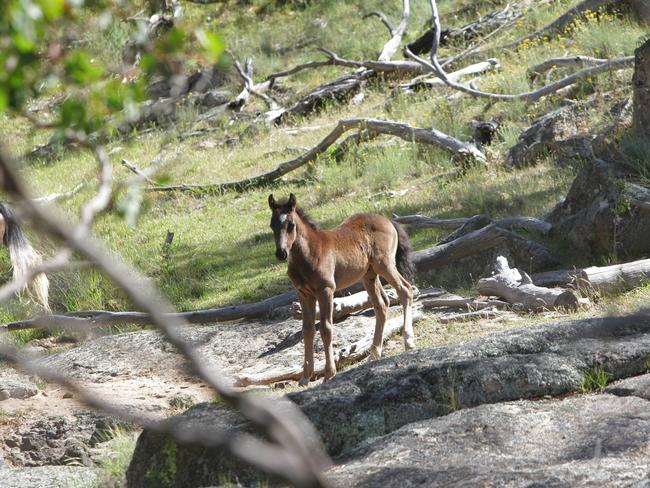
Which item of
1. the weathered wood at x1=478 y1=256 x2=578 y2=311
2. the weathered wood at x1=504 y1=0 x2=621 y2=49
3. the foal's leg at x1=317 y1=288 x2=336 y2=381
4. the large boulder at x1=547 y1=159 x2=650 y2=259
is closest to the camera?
the foal's leg at x1=317 y1=288 x2=336 y2=381

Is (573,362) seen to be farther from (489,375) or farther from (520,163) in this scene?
(520,163)

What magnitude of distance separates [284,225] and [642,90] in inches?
238

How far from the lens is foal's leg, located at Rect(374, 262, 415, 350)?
35.6 ft

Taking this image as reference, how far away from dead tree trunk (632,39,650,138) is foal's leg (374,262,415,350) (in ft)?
13.9

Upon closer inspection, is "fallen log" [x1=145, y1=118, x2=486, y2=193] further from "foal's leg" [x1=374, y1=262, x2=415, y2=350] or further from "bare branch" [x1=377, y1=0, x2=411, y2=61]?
"foal's leg" [x1=374, y1=262, x2=415, y2=350]

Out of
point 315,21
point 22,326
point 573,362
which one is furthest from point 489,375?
point 315,21

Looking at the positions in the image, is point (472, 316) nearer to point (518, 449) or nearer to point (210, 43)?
point (518, 449)

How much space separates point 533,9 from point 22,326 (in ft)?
49.5

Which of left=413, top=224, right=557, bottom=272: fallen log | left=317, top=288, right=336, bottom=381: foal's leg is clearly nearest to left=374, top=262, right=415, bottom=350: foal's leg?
left=317, top=288, right=336, bottom=381: foal's leg

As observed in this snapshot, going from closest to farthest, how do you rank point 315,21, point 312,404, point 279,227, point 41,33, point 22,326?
point 41,33 → point 312,404 → point 279,227 → point 22,326 → point 315,21

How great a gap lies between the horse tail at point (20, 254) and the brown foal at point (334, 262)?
17.0 ft

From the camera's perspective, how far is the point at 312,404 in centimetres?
659

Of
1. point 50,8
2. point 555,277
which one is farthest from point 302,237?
point 50,8

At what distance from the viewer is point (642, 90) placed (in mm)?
13328
